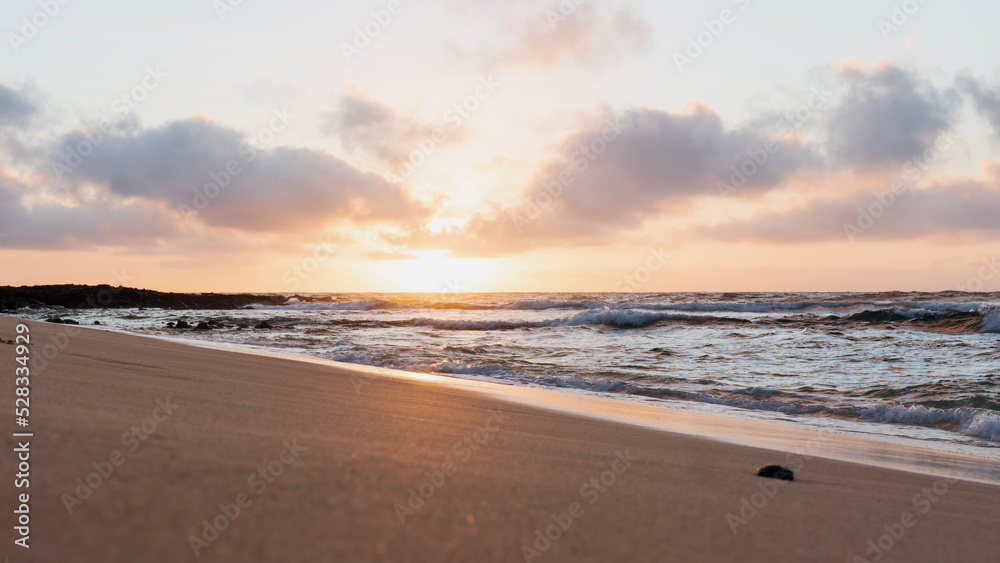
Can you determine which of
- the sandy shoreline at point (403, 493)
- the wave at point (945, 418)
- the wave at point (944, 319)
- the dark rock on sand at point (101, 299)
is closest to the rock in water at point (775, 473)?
the sandy shoreline at point (403, 493)

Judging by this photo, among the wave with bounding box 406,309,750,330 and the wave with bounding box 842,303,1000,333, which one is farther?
the wave with bounding box 406,309,750,330

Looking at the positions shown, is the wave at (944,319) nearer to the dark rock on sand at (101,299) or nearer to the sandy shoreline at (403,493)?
the sandy shoreline at (403,493)

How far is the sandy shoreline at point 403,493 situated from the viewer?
1.75 metres

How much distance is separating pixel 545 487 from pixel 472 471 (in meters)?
0.34

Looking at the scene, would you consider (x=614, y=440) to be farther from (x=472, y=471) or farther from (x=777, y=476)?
(x=472, y=471)

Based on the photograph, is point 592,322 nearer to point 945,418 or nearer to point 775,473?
point 945,418

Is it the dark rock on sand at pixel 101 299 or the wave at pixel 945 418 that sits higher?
the dark rock on sand at pixel 101 299

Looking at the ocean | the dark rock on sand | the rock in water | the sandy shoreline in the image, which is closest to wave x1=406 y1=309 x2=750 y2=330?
the ocean

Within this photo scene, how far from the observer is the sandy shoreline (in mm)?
1750

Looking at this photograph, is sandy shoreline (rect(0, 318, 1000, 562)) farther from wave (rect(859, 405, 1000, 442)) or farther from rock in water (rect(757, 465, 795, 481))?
wave (rect(859, 405, 1000, 442))

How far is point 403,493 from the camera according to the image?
7.36 feet

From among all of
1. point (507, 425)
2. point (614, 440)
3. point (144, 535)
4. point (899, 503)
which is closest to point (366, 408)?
point (507, 425)

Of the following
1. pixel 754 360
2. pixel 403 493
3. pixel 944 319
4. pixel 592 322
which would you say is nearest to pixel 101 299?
pixel 592 322

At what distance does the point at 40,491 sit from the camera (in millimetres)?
1812
